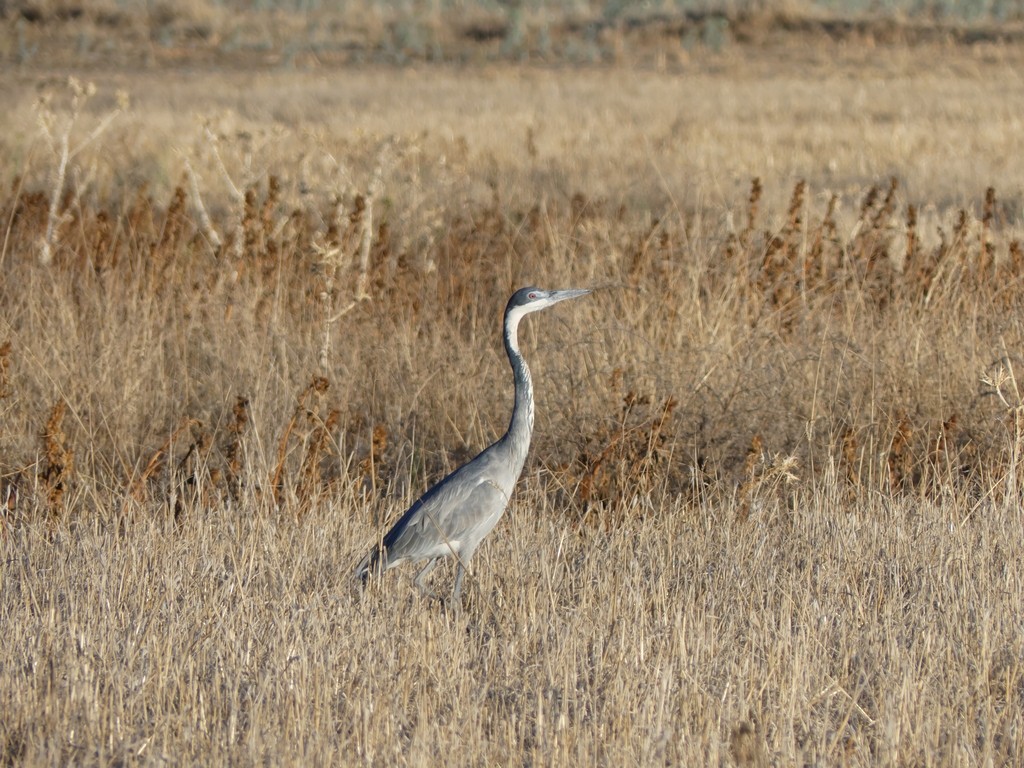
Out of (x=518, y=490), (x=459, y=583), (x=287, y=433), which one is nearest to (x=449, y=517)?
(x=459, y=583)

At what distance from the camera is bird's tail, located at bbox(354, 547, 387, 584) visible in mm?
4680

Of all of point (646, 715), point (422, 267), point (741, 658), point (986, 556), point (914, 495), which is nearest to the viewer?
point (646, 715)

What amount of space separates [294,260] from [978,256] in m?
4.27

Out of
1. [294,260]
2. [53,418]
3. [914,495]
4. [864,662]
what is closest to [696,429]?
[914,495]

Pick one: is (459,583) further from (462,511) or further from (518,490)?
(518,490)

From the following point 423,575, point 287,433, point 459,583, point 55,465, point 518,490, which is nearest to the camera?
point 459,583

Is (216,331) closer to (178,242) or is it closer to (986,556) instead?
(178,242)

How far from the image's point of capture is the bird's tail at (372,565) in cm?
468

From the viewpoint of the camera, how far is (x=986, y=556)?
4.87m

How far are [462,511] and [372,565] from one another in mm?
362

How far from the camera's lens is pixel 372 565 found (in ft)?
15.5

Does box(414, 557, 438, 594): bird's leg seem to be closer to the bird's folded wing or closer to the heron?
the heron

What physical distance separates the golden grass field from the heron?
121 mm

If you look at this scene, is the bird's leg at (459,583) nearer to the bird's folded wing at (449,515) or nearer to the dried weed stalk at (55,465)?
the bird's folded wing at (449,515)
